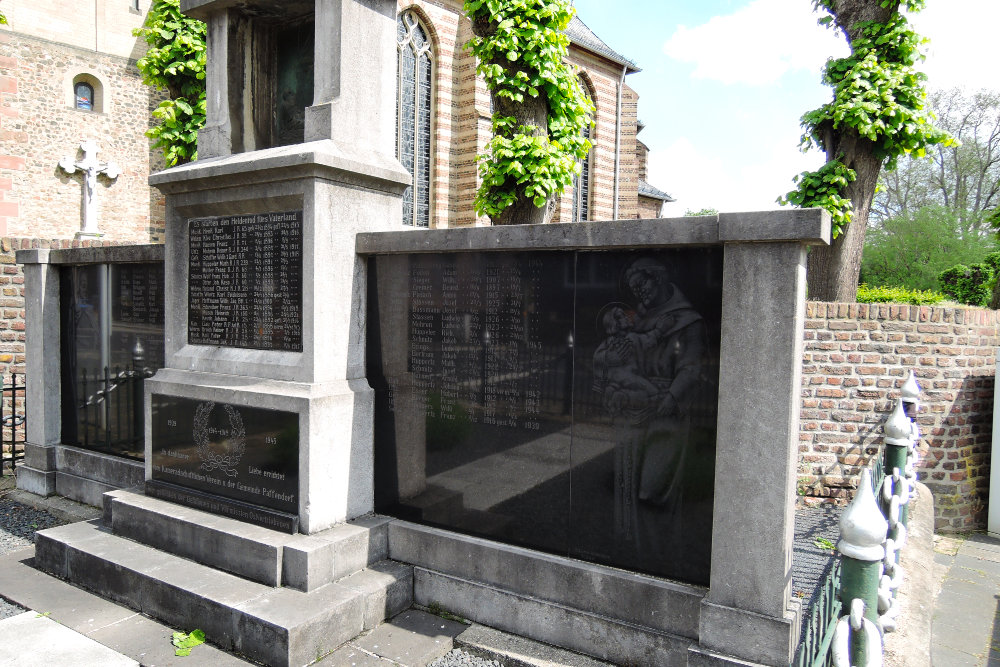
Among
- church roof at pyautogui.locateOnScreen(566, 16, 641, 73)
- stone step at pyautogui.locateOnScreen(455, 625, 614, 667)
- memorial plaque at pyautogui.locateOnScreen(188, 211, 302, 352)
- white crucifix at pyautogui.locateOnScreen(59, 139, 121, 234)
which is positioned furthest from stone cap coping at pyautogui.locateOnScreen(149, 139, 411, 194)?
white crucifix at pyautogui.locateOnScreen(59, 139, 121, 234)

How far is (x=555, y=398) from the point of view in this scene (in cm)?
397

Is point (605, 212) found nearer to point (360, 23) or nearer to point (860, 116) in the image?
point (860, 116)

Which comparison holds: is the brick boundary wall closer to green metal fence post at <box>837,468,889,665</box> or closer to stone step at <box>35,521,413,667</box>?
stone step at <box>35,521,413,667</box>

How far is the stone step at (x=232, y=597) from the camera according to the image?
12.2ft

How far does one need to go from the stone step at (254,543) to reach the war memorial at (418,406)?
0.07 ft

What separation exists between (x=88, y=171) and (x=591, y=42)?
662 inches

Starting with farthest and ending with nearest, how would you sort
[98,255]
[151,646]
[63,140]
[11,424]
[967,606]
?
[63,140], [11,424], [98,255], [967,606], [151,646]

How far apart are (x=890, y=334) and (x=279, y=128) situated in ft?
22.1

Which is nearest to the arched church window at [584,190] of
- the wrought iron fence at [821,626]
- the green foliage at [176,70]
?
the green foliage at [176,70]

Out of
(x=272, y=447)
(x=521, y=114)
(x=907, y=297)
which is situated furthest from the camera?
(x=907, y=297)

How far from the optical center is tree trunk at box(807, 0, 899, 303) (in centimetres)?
896

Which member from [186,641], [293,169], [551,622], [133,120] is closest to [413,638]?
[551,622]

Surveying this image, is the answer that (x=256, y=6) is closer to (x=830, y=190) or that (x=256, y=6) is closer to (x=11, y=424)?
(x=11, y=424)

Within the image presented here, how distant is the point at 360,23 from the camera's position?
472cm
